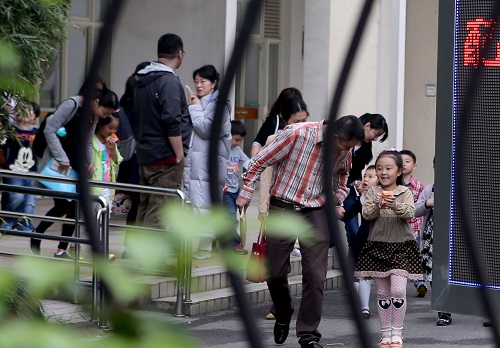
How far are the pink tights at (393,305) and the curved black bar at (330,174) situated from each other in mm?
6167

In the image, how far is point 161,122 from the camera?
9062 mm

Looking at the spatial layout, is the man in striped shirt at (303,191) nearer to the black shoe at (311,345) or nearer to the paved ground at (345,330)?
the black shoe at (311,345)

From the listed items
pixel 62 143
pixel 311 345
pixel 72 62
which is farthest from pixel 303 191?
pixel 72 62

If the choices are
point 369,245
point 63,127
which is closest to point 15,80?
point 369,245

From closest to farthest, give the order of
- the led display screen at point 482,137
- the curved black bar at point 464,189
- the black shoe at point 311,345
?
the curved black bar at point 464,189, the led display screen at point 482,137, the black shoe at point 311,345

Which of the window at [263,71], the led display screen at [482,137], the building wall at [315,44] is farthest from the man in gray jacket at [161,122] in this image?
the window at [263,71]

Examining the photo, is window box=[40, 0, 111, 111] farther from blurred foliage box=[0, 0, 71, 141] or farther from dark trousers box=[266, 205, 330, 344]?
blurred foliage box=[0, 0, 71, 141]

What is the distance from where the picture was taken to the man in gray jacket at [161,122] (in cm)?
898

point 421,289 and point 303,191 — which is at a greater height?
point 303,191

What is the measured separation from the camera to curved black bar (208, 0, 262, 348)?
1.43 m

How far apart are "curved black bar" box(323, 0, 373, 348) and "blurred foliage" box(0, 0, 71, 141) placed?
1.65ft

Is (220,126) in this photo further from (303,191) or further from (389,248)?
(389,248)

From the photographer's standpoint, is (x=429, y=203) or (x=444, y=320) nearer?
(x=444, y=320)

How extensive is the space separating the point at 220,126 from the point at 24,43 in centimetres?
327
